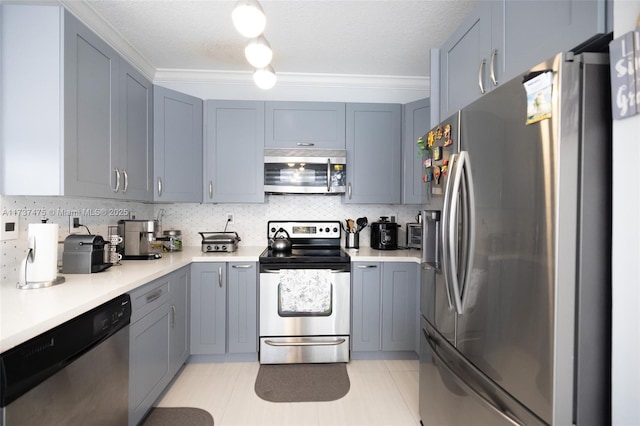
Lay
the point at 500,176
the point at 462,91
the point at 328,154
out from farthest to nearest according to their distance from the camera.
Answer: the point at 328,154, the point at 462,91, the point at 500,176

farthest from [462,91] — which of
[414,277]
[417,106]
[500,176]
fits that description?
[414,277]

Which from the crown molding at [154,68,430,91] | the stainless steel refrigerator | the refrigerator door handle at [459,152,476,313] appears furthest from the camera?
the crown molding at [154,68,430,91]

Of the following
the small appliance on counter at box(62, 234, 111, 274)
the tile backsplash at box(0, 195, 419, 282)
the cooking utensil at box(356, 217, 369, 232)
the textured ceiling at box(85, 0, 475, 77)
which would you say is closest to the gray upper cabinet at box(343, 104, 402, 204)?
the cooking utensil at box(356, 217, 369, 232)

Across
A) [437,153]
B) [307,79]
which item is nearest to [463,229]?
[437,153]

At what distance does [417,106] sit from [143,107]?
2330mm

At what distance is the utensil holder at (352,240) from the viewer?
300 centimetres

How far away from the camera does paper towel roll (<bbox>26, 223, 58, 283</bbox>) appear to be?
4.45ft

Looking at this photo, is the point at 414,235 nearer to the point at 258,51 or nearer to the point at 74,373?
the point at 258,51

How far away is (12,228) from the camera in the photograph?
1.58m

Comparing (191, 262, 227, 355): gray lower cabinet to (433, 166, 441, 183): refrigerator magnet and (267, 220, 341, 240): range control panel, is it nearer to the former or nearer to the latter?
(267, 220, 341, 240): range control panel

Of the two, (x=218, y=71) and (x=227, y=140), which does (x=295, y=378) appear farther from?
(x=218, y=71)

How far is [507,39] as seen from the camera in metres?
1.20

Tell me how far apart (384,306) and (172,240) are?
6.57ft

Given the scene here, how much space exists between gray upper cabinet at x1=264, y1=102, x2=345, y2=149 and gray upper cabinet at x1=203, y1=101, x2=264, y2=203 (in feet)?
0.36
